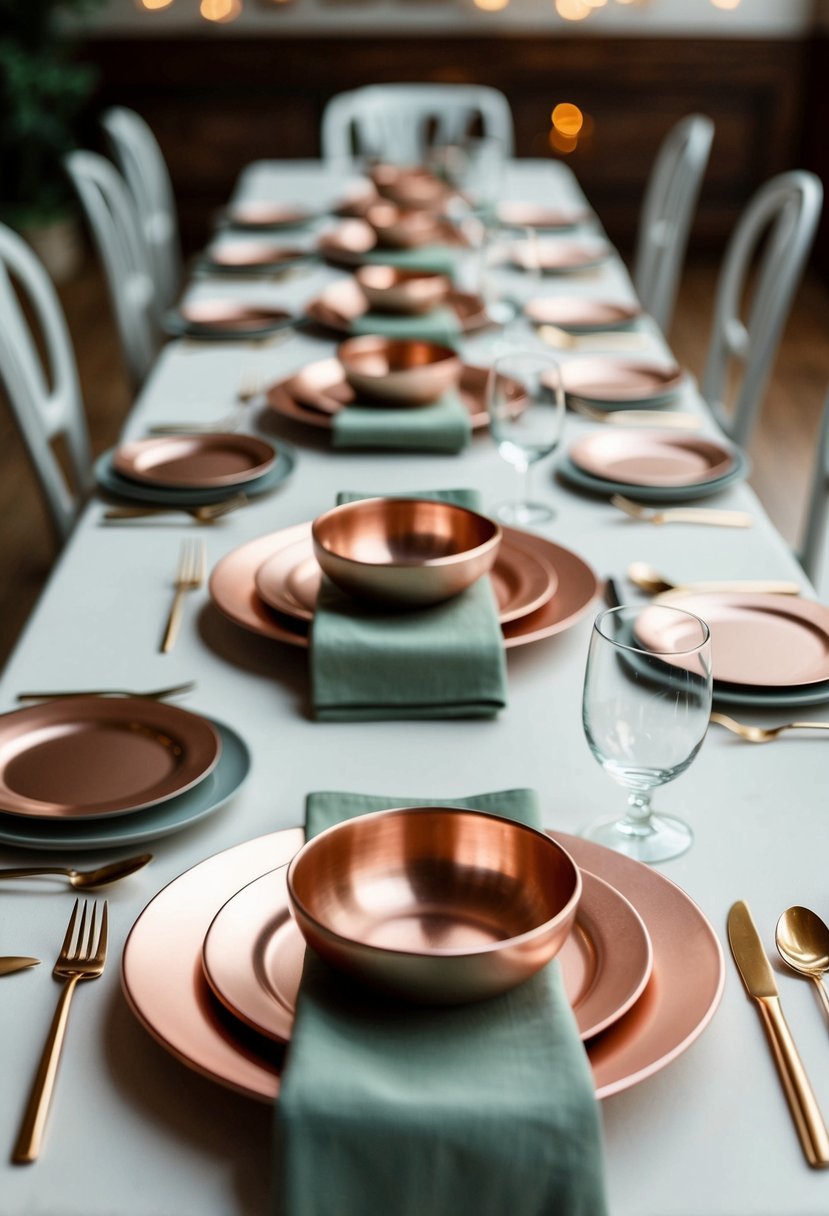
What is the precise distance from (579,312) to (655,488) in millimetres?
806

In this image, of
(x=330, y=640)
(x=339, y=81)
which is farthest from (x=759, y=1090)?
(x=339, y=81)

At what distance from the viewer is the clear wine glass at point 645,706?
32.5 inches

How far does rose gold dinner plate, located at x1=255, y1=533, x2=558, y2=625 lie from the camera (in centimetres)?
116

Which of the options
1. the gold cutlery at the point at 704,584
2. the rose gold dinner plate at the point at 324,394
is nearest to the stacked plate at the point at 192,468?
the rose gold dinner plate at the point at 324,394

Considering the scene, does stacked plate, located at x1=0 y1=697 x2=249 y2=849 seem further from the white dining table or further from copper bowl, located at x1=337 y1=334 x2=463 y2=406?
copper bowl, located at x1=337 y1=334 x2=463 y2=406

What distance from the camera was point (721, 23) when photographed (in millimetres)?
5547

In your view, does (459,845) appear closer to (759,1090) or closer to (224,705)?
(759,1090)

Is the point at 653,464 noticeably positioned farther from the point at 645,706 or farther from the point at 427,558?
the point at 645,706

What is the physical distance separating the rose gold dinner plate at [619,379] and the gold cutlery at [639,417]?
2cm

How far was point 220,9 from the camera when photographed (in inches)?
219

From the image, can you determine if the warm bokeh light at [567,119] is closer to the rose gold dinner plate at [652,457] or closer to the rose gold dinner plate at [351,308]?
the rose gold dinner plate at [351,308]

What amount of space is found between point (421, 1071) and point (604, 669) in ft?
0.97

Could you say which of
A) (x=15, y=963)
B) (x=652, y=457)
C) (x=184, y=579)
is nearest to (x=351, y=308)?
(x=652, y=457)

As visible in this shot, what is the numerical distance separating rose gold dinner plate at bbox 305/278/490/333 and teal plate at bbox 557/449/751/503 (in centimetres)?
64
